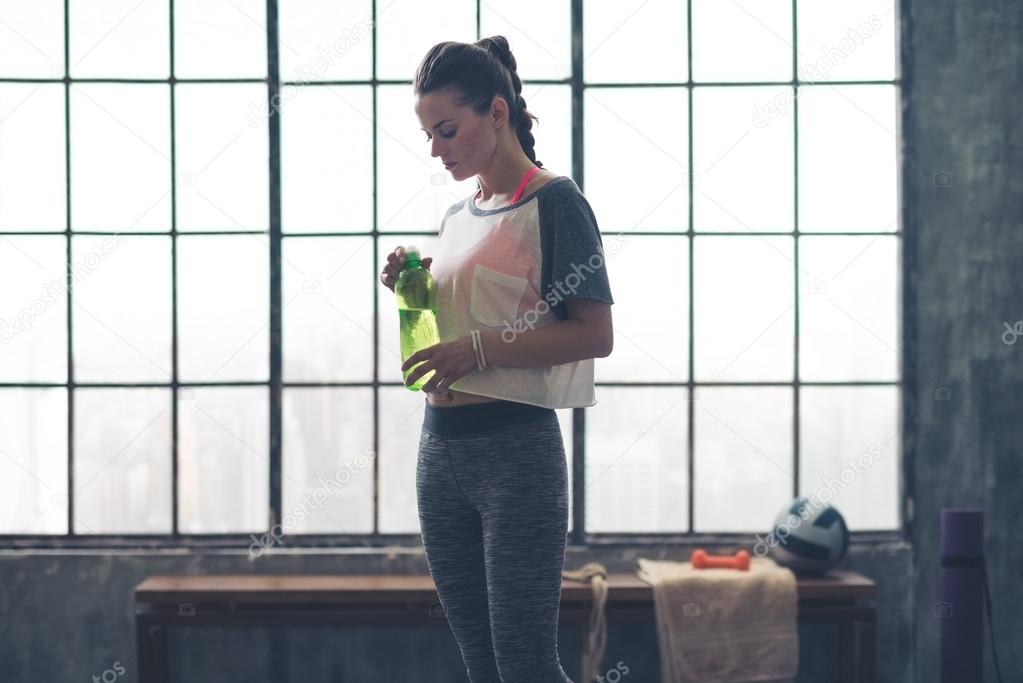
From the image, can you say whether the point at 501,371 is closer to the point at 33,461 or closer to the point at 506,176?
the point at 506,176

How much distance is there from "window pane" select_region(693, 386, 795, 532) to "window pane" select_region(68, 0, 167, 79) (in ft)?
6.10

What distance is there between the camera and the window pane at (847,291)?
8.93ft

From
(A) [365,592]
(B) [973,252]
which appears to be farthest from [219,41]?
(B) [973,252]

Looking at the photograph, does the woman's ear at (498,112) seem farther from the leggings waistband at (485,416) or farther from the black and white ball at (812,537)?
the black and white ball at (812,537)

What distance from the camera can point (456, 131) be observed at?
1204 millimetres

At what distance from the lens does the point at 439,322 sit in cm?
124

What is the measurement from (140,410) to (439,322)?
176 centimetres

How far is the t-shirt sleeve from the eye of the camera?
1.16 metres

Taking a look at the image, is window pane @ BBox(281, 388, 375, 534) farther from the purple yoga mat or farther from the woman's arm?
the woman's arm

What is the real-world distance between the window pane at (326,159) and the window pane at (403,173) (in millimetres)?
38

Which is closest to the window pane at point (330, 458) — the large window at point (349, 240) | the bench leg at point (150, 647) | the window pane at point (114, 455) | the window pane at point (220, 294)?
the large window at point (349, 240)

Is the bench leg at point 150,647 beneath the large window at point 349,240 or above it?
beneath

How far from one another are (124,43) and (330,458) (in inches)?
Result: 50.9

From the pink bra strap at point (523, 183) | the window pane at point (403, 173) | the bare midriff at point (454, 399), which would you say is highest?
the window pane at point (403, 173)
